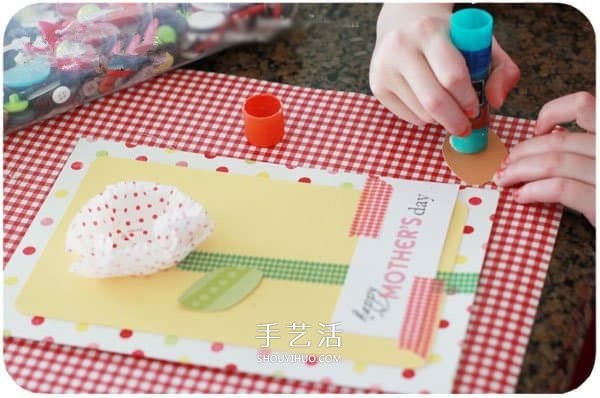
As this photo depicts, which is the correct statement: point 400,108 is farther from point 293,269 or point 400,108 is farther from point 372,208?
point 293,269

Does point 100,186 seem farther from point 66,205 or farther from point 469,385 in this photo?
point 469,385

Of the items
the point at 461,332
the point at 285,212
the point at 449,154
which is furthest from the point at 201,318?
the point at 449,154

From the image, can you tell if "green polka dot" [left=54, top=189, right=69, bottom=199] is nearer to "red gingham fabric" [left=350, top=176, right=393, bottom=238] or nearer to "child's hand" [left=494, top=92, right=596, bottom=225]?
"red gingham fabric" [left=350, top=176, right=393, bottom=238]

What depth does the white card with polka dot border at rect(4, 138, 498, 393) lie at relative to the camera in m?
1.16

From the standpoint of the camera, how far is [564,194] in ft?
4.22

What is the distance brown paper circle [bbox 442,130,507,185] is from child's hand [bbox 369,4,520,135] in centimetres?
5

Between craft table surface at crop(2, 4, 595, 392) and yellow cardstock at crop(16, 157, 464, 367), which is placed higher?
craft table surface at crop(2, 4, 595, 392)

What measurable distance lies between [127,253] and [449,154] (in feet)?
1.56

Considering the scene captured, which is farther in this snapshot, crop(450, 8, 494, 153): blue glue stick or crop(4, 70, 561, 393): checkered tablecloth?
crop(450, 8, 494, 153): blue glue stick

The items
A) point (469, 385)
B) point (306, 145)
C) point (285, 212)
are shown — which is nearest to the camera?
point (469, 385)

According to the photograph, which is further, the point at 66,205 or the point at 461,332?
the point at 66,205

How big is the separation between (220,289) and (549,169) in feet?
1.50

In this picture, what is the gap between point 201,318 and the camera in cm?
120


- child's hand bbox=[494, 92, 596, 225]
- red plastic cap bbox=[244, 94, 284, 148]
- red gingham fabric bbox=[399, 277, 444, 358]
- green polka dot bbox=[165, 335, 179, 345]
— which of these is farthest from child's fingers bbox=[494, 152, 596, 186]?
green polka dot bbox=[165, 335, 179, 345]
